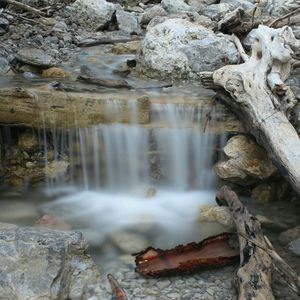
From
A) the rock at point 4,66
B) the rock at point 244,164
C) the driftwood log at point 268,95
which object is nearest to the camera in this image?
the driftwood log at point 268,95

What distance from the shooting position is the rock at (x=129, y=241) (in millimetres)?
4641

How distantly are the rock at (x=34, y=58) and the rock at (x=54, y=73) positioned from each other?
128mm

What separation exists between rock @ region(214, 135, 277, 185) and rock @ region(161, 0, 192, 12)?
9.41m

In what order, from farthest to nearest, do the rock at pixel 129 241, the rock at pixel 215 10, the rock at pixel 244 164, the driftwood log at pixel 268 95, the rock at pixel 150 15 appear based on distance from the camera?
1. the rock at pixel 215 10
2. the rock at pixel 150 15
3. the rock at pixel 244 164
4. the driftwood log at pixel 268 95
5. the rock at pixel 129 241

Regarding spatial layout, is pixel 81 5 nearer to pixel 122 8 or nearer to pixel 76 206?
pixel 122 8

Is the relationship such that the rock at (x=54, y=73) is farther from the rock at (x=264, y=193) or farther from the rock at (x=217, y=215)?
the rock at (x=264, y=193)

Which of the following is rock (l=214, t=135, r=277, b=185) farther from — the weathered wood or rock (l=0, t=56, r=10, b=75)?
rock (l=0, t=56, r=10, b=75)

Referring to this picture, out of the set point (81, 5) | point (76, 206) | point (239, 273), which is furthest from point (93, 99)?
point (81, 5)

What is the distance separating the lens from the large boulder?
7.98 metres

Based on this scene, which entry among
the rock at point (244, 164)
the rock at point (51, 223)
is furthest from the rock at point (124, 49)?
the rock at point (51, 223)

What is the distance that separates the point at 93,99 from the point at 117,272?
2.60 meters

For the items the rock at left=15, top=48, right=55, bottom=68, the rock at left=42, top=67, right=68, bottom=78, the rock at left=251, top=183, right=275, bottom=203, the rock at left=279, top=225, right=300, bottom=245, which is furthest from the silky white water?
the rock at left=15, top=48, right=55, bottom=68

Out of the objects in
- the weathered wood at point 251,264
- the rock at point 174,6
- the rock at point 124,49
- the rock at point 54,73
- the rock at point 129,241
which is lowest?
the rock at point 129,241

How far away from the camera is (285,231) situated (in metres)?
4.91
